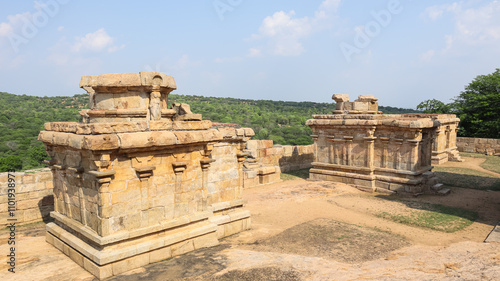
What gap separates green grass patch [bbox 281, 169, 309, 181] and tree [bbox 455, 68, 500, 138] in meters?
14.8

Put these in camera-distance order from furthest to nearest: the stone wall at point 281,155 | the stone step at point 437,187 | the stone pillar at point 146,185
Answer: the stone wall at point 281,155
the stone step at point 437,187
the stone pillar at point 146,185

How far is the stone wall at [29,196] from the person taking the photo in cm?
816

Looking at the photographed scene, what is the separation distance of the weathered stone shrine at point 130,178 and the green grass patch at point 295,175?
7275 mm

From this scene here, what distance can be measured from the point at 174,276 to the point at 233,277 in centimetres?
95

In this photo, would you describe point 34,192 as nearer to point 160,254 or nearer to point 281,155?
point 160,254

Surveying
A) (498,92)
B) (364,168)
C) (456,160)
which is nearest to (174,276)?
(364,168)

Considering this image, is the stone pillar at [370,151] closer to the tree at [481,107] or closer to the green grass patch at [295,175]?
the green grass patch at [295,175]

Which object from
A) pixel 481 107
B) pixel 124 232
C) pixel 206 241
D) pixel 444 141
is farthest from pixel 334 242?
pixel 481 107

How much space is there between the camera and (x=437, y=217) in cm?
885

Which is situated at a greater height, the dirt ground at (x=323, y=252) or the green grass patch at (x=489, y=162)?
the green grass patch at (x=489, y=162)

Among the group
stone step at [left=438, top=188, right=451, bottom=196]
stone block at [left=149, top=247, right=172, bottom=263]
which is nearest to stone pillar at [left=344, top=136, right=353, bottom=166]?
stone step at [left=438, top=188, right=451, bottom=196]

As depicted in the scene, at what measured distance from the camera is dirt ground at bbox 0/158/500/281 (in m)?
5.16

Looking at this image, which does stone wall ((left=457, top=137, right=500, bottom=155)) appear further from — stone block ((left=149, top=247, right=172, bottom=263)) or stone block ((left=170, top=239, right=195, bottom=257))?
stone block ((left=149, top=247, right=172, bottom=263))

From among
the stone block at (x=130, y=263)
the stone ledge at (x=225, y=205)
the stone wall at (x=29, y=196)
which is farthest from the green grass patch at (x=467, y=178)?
the stone wall at (x=29, y=196)
